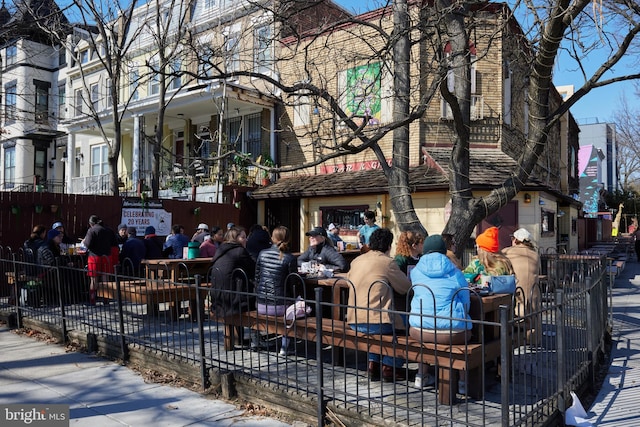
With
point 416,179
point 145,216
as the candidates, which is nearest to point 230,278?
point 416,179

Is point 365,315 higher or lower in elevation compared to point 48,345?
higher

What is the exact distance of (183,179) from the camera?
18.9 m

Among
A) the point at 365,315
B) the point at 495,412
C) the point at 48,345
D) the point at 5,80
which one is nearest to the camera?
the point at 495,412

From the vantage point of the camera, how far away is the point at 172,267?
8852 mm

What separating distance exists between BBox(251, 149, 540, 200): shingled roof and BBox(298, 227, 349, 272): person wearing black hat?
16.5 ft

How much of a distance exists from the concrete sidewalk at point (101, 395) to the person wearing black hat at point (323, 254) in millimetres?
2826

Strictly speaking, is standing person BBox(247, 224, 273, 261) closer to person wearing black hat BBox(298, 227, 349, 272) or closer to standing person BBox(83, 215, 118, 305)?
person wearing black hat BBox(298, 227, 349, 272)

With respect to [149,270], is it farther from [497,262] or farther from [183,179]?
[183,179]

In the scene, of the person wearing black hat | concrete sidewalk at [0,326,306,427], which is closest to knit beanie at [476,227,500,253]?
the person wearing black hat

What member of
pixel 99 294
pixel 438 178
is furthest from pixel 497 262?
pixel 438 178

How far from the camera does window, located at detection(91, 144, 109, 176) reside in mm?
24547

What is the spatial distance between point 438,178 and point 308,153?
18.5 ft

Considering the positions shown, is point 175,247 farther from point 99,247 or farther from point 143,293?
point 143,293

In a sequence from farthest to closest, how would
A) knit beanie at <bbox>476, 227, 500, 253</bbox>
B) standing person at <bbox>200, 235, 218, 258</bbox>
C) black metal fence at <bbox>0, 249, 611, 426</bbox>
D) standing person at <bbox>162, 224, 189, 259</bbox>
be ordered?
standing person at <bbox>162, 224, 189, 259</bbox> < standing person at <bbox>200, 235, 218, 258</bbox> < knit beanie at <bbox>476, 227, 500, 253</bbox> < black metal fence at <bbox>0, 249, 611, 426</bbox>
